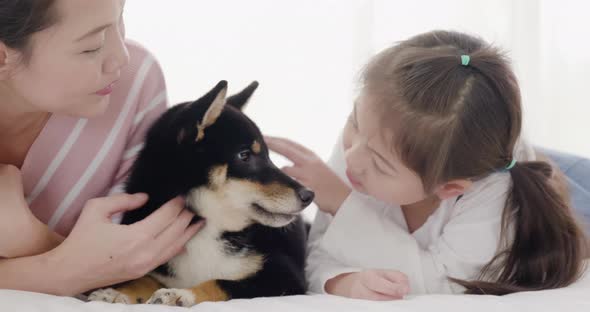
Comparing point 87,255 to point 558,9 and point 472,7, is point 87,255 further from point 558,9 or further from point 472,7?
point 558,9

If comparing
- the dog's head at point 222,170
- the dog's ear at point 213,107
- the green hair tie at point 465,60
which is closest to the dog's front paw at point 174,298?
the dog's head at point 222,170

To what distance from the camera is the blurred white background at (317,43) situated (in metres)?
2.24

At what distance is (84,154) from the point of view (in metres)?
1.37

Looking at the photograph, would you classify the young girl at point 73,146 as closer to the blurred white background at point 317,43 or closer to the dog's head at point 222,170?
the dog's head at point 222,170

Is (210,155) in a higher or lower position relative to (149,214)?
higher

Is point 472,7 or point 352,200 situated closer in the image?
point 352,200

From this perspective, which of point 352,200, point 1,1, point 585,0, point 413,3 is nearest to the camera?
point 1,1

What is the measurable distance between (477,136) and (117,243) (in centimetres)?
64

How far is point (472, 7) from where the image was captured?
2.48 m

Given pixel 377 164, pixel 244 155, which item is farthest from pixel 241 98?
pixel 377 164

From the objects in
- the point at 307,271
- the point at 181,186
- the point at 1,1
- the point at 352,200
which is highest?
the point at 1,1

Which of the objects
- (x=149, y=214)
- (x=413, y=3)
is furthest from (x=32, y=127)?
(x=413, y=3)

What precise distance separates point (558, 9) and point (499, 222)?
1497 millimetres

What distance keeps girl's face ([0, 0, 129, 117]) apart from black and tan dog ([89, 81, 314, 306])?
145 mm
